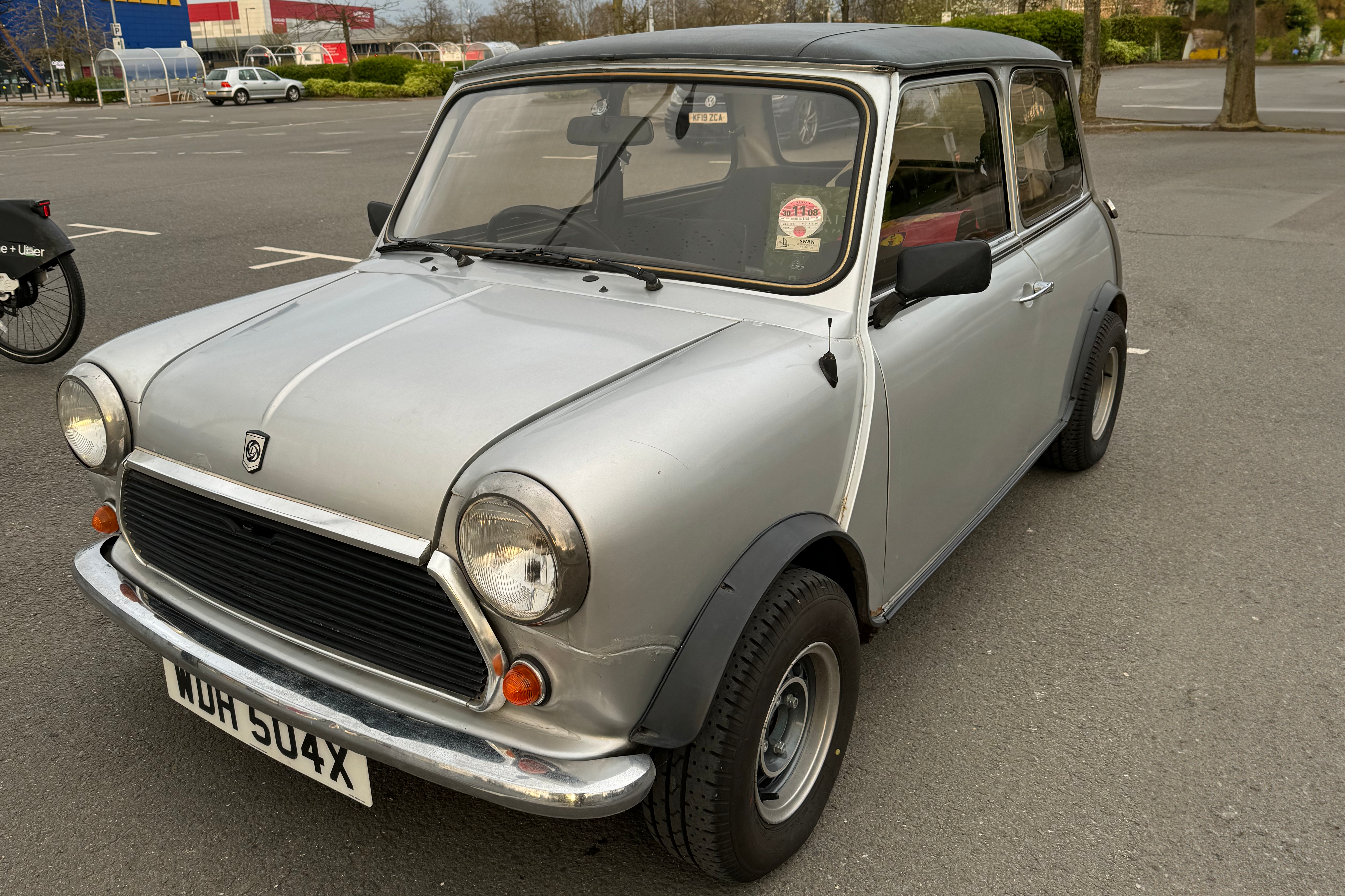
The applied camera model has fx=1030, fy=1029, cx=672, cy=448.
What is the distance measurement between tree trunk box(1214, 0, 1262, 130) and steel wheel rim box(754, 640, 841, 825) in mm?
20128

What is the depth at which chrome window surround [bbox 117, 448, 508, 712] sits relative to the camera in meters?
1.82

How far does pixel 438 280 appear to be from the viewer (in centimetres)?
283

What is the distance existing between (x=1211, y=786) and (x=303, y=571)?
Answer: 2199mm

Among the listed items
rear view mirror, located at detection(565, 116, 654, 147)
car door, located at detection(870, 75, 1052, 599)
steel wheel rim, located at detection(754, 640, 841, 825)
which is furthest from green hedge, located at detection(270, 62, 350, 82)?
steel wheel rim, located at detection(754, 640, 841, 825)

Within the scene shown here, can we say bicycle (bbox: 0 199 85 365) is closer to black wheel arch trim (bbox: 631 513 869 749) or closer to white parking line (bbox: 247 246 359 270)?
white parking line (bbox: 247 246 359 270)

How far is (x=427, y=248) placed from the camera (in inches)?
121

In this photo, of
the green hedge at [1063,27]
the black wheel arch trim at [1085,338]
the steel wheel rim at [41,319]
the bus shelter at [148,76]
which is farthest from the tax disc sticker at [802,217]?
the bus shelter at [148,76]

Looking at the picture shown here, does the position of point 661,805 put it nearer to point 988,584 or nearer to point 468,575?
point 468,575

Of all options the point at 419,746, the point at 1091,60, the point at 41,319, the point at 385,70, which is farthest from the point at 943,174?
the point at 385,70

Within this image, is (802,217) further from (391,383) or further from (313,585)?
(313,585)

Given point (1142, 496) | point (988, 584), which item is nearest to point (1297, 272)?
point (1142, 496)

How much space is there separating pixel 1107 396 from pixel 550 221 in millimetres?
2788

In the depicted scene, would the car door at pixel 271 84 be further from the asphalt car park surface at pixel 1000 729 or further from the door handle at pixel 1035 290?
the door handle at pixel 1035 290

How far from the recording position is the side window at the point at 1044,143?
3488 mm
